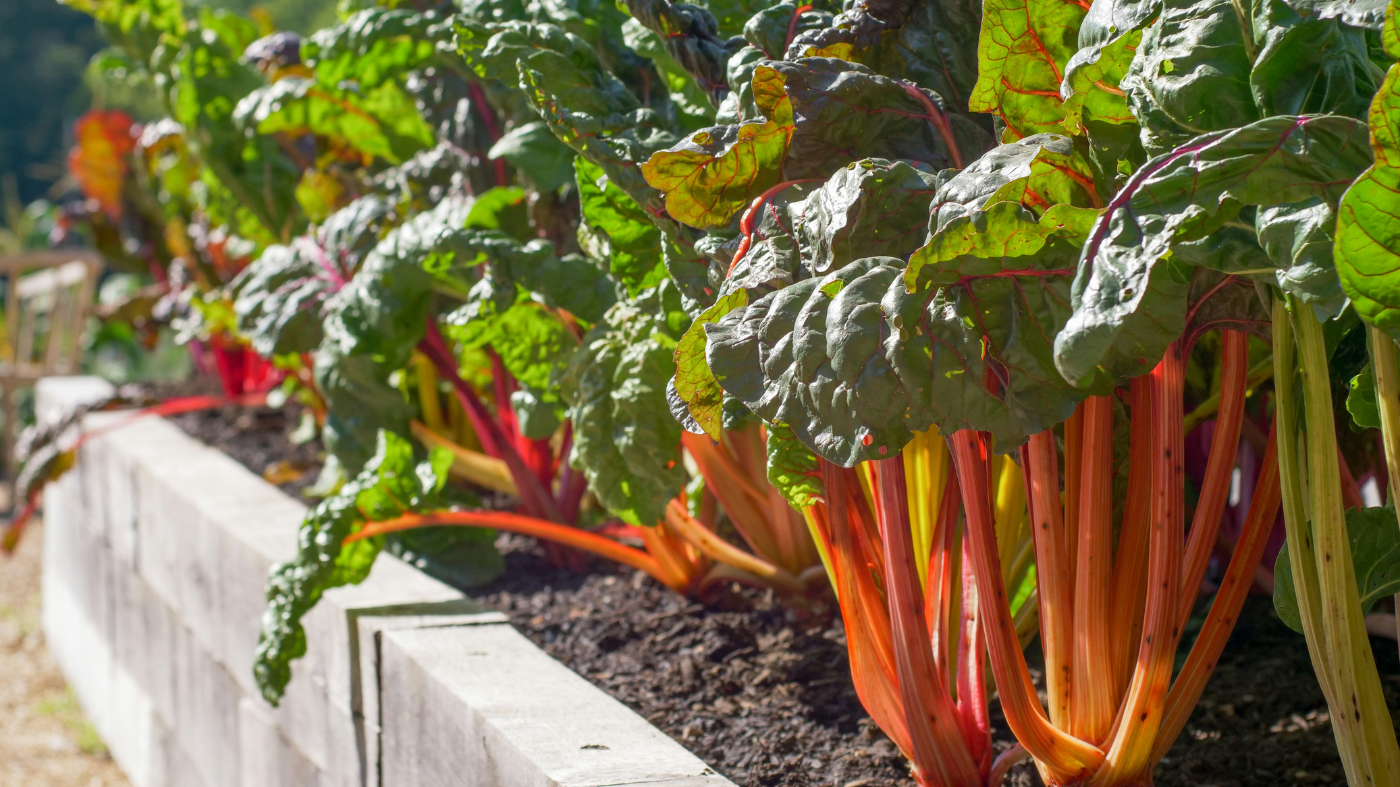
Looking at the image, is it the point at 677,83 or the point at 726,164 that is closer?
the point at 726,164

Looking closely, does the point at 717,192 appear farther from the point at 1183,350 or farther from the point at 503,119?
the point at 503,119

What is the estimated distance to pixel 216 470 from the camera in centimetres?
264

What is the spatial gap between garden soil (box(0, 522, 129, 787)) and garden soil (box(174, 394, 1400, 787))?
1739mm

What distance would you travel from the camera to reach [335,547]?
5.25 feet

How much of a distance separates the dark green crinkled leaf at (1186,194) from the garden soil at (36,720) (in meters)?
3.06

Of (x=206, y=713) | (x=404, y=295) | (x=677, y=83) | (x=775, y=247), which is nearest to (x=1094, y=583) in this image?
(x=775, y=247)

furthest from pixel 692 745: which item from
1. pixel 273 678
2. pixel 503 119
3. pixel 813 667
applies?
pixel 503 119

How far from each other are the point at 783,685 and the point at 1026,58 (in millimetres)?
855

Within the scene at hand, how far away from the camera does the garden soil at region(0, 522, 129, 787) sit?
296 centimetres

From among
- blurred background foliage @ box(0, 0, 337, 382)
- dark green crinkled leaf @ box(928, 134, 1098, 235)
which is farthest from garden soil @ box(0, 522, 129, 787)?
blurred background foliage @ box(0, 0, 337, 382)

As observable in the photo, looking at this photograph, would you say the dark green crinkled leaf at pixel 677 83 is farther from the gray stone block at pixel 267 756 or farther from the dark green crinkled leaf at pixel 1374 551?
the gray stone block at pixel 267 756

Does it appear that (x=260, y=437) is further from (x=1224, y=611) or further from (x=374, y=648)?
(x=1224, y=611)

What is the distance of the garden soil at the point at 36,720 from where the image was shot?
2.96 meters

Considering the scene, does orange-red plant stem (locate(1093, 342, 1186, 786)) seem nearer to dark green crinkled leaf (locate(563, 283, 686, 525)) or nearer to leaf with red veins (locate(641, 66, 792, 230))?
leaf with red veins (locate(641, 66, 792, 230))
